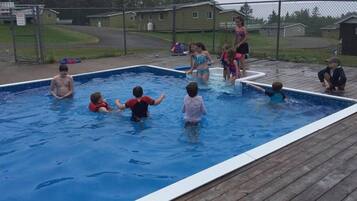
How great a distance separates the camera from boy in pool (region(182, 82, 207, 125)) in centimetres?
618

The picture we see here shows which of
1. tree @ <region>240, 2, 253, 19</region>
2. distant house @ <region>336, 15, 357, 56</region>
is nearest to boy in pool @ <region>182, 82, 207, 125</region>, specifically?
tree @ <region>240, 2, 253, 19</region>

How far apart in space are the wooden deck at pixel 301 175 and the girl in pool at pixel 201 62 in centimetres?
475

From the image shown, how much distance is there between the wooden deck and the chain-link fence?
27.7 ft

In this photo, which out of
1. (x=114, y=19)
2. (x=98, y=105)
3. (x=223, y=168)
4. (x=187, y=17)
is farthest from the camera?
(x=114, y=19)

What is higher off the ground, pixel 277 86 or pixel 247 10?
pixel 247 10

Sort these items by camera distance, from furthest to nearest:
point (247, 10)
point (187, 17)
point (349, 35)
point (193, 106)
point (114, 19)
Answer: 1. point (114, 19)
2. point (187, 17)
3. point (349, 35)
4. point (247, 10)
5. point (193, 106)

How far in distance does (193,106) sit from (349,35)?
24.4m

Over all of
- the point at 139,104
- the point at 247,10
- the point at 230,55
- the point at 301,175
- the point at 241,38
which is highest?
the point at 247,10

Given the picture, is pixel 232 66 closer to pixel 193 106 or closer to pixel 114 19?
pixel 193 106

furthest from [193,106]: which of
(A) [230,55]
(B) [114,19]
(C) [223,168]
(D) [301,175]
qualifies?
(B) [114,19]

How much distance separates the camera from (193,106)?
250 inches

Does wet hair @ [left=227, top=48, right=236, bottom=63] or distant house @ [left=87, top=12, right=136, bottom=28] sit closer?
wet hair @ [left=227, top=48, right=236, bottom=63]

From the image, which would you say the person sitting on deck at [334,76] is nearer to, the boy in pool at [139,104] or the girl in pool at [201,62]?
the girl in pool at [201,62]

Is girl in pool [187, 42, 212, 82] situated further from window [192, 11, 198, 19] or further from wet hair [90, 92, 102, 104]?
window [192, 11, 198, 19]
